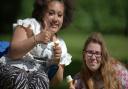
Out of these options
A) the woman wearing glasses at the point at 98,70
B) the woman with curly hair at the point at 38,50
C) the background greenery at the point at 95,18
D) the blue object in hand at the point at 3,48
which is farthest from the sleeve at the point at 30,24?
the background greenery at the point at 95,18

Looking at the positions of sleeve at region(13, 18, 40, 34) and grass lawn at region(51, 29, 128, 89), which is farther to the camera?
grass lawn at region(51, 29, 128, 89)

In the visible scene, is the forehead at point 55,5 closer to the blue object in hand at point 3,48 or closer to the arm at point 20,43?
the arm at point 20,43

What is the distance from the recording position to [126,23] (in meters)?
16.6

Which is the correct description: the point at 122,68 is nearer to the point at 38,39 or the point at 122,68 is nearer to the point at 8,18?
the point at 38,39

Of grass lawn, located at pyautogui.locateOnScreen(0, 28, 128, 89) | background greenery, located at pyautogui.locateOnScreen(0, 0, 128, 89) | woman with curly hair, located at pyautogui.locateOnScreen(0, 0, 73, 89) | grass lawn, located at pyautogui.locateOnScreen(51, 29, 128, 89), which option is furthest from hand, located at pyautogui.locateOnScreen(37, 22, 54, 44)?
background greenery, located at pyautogui.locateOnScreen(0, 0, 128, 89)

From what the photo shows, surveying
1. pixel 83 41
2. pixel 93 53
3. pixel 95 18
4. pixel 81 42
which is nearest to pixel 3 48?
pixel 93 53

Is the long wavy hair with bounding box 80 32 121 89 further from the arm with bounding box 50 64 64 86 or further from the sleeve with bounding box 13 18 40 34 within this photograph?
the sleeve with bounding box 13 18 40 34

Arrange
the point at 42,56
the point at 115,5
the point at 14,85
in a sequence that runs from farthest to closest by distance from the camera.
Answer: the point at 115,5, the point at 42,56, the point at 14,85

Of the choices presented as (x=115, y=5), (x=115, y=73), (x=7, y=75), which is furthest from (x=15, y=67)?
(x=115, y=5)

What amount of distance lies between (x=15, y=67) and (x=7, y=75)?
0.11 m

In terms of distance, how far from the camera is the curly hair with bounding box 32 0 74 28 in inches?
174

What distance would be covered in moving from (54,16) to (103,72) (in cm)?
55

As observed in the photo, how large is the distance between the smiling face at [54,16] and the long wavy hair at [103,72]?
266 millimetres

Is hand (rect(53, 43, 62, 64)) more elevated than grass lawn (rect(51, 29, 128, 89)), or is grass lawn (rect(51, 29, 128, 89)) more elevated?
hand (rect(53, 43, 62, 64))
